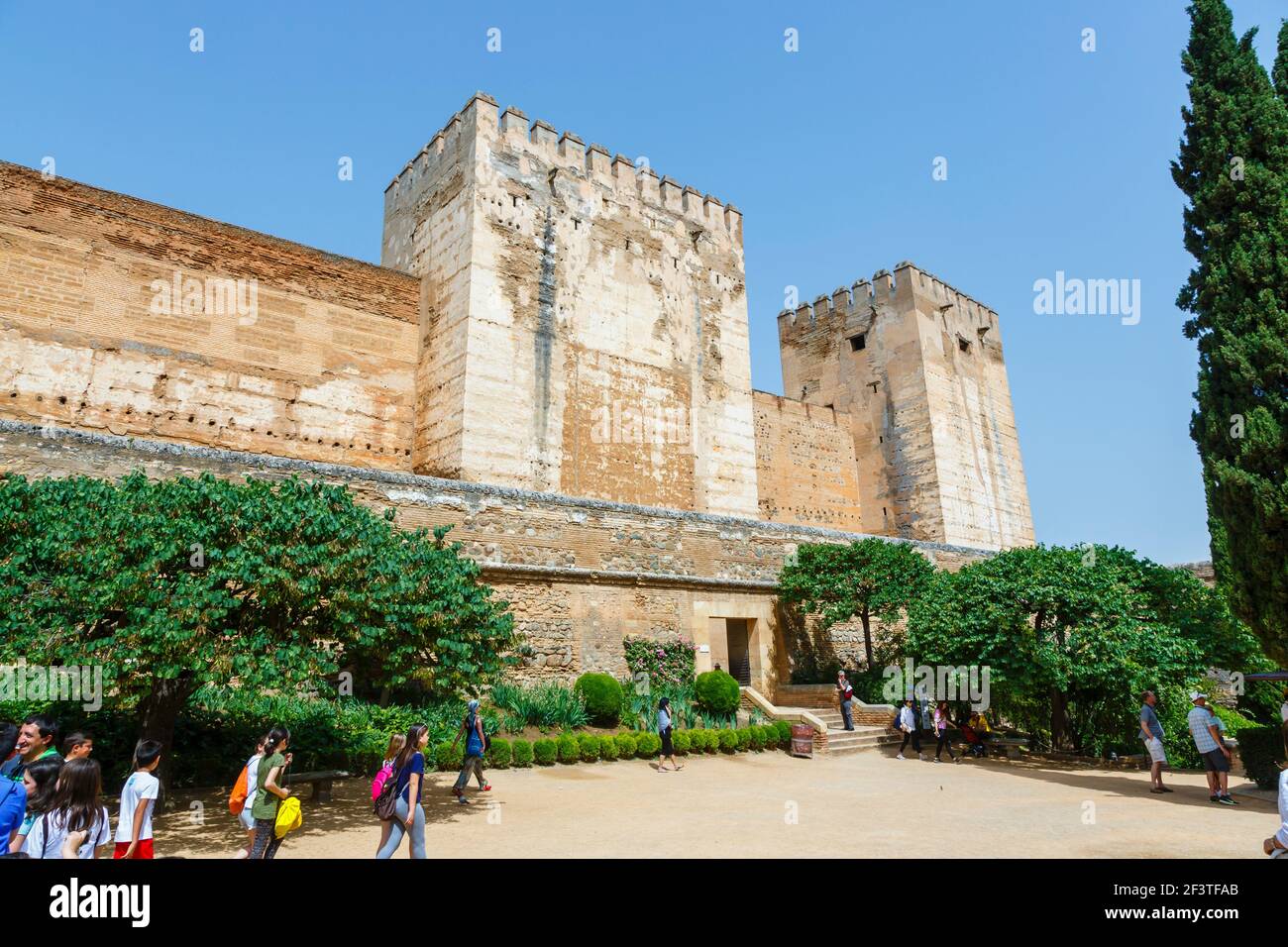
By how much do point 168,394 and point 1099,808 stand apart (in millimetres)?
16269

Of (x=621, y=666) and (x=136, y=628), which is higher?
(x=136, y=628)

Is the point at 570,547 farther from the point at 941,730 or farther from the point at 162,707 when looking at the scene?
the point at 162,707

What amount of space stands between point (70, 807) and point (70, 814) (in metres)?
0.03

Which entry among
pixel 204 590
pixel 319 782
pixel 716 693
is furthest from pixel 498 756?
pixel 204 590

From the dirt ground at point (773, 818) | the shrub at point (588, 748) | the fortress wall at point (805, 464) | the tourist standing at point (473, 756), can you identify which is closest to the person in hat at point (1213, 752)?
the dirt ground at point (773, 818)

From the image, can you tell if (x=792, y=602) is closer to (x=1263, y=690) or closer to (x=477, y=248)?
(x=1263, y=690)

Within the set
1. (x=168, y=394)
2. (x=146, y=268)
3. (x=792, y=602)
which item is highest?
(x=146, y=268)

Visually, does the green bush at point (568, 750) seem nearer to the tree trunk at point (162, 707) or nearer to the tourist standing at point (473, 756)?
the tourist standing at point (473, 756)

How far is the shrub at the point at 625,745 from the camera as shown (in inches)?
435

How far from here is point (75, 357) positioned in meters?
13.5

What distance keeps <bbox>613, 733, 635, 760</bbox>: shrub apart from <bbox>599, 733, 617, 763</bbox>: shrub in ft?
0.24

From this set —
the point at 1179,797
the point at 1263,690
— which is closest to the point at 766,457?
the point at 1263,690

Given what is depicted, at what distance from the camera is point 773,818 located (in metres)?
7.39

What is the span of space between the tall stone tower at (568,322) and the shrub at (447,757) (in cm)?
688
